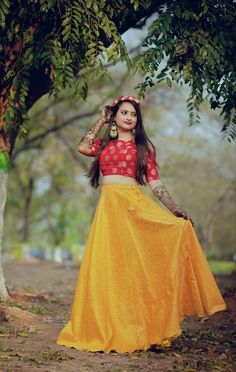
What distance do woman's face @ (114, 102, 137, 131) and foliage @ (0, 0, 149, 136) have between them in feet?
1.15

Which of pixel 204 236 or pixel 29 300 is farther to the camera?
pixel 204 236

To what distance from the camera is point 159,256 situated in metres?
5.32

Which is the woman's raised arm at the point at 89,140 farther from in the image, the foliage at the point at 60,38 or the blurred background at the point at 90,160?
the blurred background at the point at 90,160

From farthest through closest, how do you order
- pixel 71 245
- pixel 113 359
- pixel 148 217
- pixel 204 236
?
pixel 204 236 → pixel 71 245 → pixel 148 217 → pixel 113 359

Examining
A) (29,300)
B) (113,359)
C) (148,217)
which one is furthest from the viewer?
(29,300)

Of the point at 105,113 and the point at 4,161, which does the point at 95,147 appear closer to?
the point at 105,113

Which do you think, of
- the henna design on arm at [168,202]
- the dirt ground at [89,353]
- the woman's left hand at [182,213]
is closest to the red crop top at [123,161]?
the henna design on arm at [168,202]

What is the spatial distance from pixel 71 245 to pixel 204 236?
7545 mm

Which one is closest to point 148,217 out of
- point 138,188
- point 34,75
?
point 138,188

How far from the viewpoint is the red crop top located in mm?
5531

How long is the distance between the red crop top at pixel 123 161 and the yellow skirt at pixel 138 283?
25cm

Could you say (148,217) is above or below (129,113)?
below

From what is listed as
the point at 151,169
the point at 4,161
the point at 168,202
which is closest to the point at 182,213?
the point at 168,202

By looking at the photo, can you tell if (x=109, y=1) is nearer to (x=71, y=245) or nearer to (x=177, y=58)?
(x=177, y=58)
